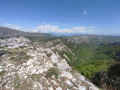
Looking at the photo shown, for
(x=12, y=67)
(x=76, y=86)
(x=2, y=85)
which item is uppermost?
(x=12, y=67)

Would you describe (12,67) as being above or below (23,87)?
above

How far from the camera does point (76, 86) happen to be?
9.52 meters

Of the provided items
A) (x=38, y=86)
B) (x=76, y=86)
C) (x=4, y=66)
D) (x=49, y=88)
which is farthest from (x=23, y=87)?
(x=76, y=86)

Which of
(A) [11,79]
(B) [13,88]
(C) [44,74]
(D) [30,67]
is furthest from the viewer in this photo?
(D) [30,67]

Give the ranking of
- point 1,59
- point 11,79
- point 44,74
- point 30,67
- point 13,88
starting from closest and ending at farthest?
point 13,88, point 11,79, point 44,74, point 30,67, point 1,59

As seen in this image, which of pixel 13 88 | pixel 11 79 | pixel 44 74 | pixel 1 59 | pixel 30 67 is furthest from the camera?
pixel 1 59

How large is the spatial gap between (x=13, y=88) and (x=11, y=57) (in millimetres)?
6981

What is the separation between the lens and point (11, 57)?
1361 cm

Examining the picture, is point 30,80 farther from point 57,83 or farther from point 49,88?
point 57,83

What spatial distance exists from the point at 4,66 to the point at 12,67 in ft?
4.02

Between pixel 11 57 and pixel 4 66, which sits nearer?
pixel 4 66

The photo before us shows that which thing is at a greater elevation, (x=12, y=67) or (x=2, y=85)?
(x=12, y=67)

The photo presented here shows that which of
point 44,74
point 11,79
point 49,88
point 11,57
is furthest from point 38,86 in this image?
point 11,57

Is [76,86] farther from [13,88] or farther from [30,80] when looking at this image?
[13,88]
